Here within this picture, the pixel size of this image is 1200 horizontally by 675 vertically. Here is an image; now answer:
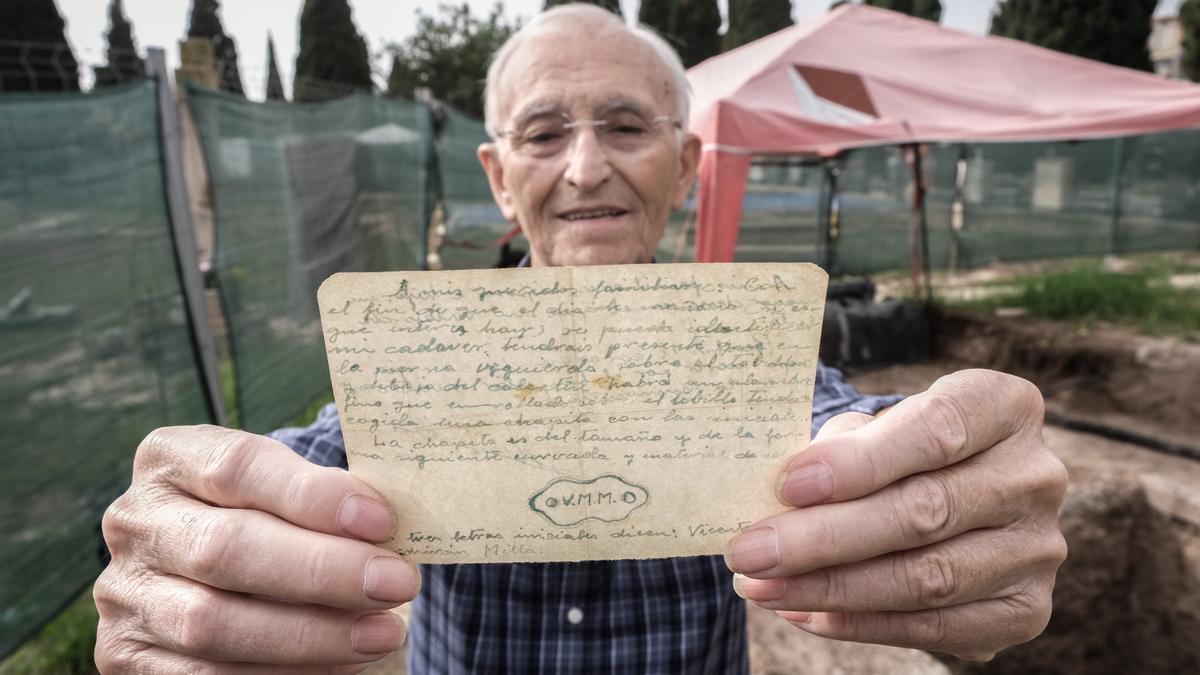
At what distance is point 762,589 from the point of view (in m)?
0.77

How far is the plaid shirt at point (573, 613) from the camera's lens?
3.97 ft

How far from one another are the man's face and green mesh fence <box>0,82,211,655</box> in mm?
1915

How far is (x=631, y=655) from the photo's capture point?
1209mm

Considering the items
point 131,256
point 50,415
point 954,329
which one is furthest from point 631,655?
point 954,329

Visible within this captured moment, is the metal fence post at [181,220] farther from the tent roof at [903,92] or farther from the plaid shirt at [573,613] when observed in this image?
the tent roof at [903,92]

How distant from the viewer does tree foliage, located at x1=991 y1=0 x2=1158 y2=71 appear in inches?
502

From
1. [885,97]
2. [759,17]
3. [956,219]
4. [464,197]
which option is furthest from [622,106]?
[759,17]

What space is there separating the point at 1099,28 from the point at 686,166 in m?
16.4

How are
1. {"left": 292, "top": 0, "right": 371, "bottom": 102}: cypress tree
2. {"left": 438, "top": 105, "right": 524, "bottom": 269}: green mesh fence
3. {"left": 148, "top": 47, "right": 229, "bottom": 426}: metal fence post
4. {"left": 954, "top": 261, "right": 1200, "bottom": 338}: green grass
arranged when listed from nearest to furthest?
{"left": 148, "top": 47, "right": 229, "bottom": 426}: metal fence post
{"left": 954, "top": 261, "right": 1200, "bottom": 338}: green grass
{"left": 438, "top": 105, "right": 524, "bottom": 269}: green mesh fence
{"left": 292, "top": 0, "right": 371, "bottom": 102}: cypress tree

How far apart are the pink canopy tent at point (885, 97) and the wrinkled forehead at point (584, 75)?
2915 mm

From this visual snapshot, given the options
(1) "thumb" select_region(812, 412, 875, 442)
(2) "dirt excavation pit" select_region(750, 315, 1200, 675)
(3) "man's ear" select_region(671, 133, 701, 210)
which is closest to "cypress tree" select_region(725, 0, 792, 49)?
(2) "dirt excavation pit" select_region(750, 315, 1200, 675)

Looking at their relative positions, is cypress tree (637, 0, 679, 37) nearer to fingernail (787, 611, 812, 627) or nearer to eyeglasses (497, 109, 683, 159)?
eyeglasses (497, 109, 683, 159)

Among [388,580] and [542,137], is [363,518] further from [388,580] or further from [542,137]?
[542,137]

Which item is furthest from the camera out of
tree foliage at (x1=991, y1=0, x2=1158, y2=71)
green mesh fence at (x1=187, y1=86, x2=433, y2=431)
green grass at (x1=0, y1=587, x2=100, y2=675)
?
tree foliage at (x1=991, y1=0, x2=1158, y2=71)
